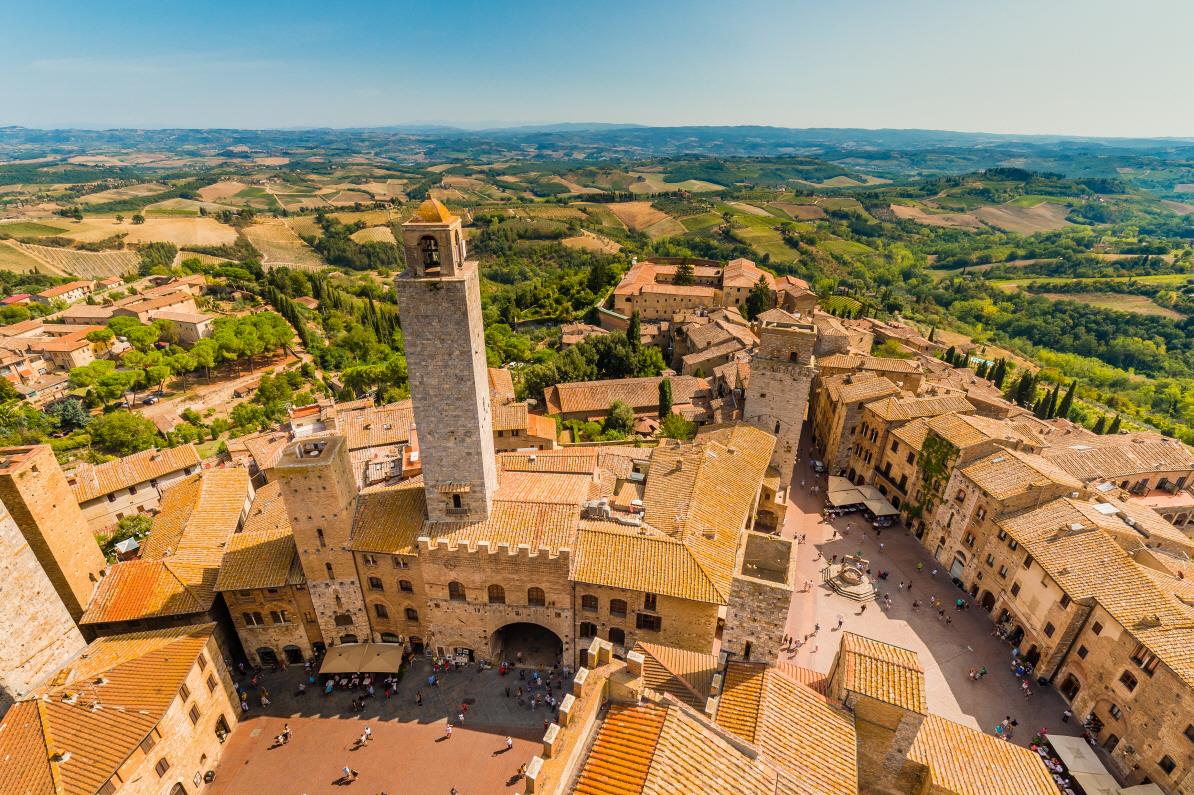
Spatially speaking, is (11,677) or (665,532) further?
(665,532)

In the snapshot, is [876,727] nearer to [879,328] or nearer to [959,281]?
[879,328]

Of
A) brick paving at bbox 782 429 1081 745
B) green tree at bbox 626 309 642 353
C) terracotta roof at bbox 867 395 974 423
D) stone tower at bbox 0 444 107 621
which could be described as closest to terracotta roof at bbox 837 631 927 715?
brick paving at bbox 782 429 1081 745

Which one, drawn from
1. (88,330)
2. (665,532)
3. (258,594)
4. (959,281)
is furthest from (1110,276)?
(88,330)

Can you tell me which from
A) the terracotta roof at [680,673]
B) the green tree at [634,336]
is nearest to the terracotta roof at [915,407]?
the terracotta roof at [680,673]

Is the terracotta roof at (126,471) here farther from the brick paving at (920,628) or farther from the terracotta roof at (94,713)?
the brick paving at (920,628)

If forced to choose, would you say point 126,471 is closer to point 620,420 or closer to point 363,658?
point 363,658

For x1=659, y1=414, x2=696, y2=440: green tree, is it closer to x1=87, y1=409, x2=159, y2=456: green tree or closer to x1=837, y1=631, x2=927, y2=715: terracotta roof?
x1=837, y1=631, x2=927, y2=715: terracotta roof

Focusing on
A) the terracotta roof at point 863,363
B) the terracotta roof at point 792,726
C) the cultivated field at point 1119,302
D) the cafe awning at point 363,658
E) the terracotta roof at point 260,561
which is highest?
the terracotta roof at point 792,726
